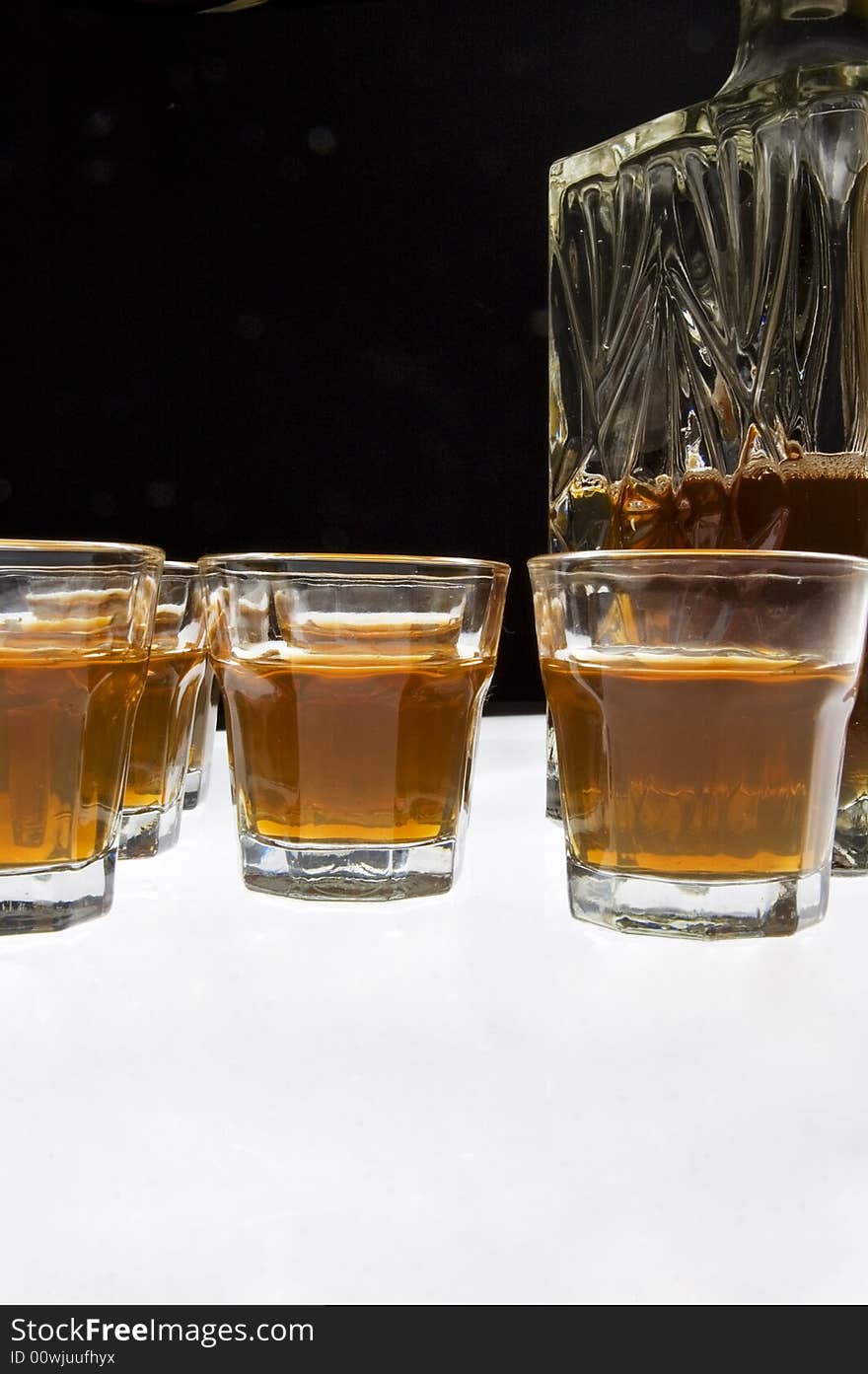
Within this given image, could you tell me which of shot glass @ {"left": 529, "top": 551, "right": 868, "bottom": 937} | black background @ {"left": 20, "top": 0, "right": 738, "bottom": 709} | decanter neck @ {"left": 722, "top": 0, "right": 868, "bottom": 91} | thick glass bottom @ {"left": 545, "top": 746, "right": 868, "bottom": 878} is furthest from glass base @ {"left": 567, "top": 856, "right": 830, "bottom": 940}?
black background @ {"left": 20, "top": 0, "right": 738, "bottom": 709}

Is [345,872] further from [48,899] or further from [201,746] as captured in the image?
[201,746]

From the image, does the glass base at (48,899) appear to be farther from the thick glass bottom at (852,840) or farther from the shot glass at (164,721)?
the thick glass bottom at (852,840)

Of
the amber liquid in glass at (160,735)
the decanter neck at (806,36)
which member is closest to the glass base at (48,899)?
the amber liquid in glass at (160,735)

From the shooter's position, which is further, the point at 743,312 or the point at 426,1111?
the point at 743,312

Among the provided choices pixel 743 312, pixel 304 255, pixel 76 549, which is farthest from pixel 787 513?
pixel 304 255

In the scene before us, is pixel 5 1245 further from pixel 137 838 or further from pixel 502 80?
pixel 502 80

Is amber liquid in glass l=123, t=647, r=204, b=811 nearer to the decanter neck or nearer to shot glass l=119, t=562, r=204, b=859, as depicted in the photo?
shot glass l=119, t=562, r=204, b=859
